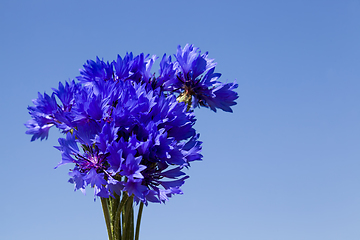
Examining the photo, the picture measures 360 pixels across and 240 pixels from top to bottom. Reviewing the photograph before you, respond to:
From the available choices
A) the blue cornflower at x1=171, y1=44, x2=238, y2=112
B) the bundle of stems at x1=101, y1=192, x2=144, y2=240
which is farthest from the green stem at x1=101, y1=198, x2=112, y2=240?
the blue cornflower at x1=171, y1=44, x2=238, y2=112

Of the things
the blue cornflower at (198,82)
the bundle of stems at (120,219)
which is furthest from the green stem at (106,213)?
the blue cornflower at (198,82)

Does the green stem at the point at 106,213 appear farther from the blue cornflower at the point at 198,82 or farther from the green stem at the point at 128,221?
the blue cornflower at the point at 198,82

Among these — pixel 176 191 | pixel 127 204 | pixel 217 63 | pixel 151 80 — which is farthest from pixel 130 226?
pixel 217 63

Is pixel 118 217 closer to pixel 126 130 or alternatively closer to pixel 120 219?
pixel 120 219

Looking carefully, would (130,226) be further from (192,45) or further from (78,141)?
(192,45)

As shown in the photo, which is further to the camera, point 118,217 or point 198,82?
point 198,82

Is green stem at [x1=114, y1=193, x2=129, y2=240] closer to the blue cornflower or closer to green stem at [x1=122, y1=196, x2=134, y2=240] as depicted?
green stem at [x1=122, y1=196, x2=134, y2=240]

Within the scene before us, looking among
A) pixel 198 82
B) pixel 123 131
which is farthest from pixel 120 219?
pixel 198 82

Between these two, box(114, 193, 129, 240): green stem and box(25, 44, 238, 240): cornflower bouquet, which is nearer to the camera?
box(25, 44, 238, 240): cornflower bouquet
